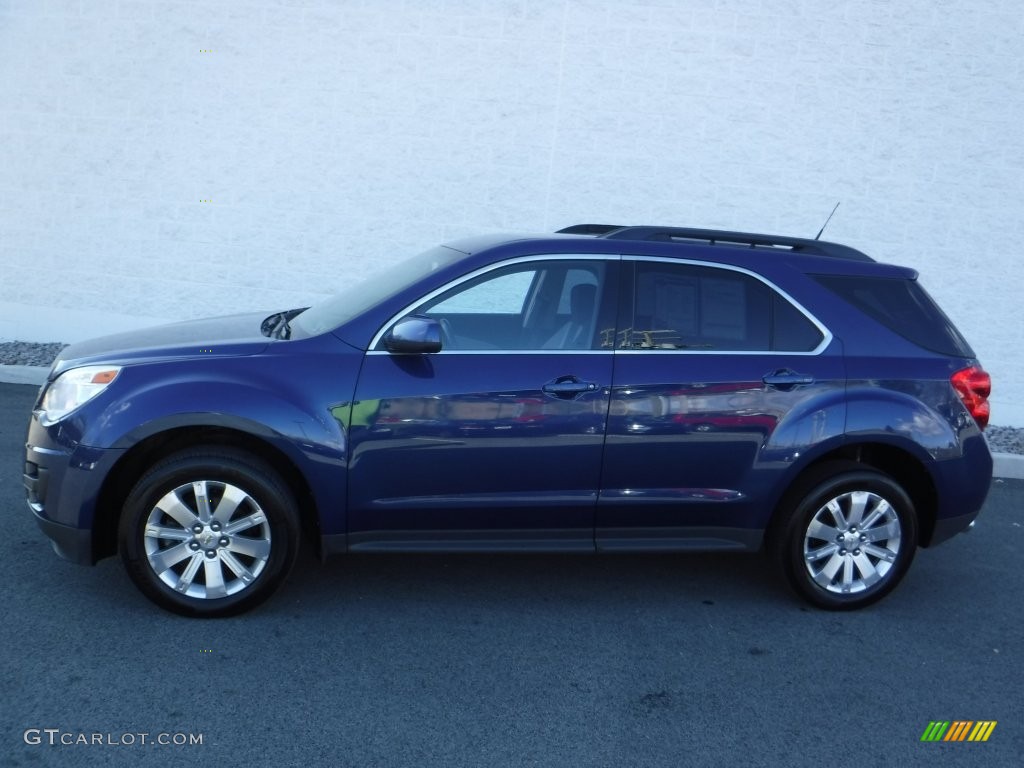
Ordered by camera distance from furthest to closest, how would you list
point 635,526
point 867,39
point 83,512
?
point 867,39 < point 635,526 < point 83,512

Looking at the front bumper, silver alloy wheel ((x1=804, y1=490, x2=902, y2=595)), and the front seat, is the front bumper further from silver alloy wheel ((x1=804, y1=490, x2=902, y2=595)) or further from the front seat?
silver alloy wheel ((x1=804, y1=490, x2=902, y2=595))

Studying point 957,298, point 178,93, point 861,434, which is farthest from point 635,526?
point 178,93

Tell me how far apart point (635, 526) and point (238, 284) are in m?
6.40

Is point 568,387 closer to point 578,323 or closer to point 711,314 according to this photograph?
point 578,323

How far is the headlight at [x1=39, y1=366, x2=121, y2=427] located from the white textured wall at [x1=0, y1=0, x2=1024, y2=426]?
18.3 ft

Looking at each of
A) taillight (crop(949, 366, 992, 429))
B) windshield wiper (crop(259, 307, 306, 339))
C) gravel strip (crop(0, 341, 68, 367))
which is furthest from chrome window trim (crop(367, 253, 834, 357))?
gravel strip (crop(0, 341, 68, 367))

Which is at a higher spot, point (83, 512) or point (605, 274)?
point (605, 274)

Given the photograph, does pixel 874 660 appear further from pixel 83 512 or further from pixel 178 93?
pixel 178 93

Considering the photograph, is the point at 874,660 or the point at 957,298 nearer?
the point at 874,660

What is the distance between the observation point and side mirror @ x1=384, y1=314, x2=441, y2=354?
4.50 metres

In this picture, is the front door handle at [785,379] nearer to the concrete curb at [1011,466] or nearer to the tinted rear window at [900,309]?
the tinted rear window at [900,309]

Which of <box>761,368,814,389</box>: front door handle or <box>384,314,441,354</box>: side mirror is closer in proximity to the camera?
<box>384,314,441,354</box>: side mirror

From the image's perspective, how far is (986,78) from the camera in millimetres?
9602
